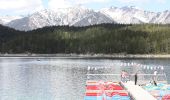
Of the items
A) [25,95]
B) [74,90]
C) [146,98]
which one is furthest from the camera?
→ [74,90]

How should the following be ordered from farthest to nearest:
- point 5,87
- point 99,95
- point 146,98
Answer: point 5,87 < point 99,95 < point 146,98

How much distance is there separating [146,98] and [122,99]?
15.1ft

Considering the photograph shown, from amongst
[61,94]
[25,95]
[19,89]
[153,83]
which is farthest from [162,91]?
[19,89]

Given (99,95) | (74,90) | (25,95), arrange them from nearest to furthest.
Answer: (99,95)
(25,95)
(74,90)

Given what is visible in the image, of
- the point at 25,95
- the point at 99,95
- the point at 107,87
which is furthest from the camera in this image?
the point at 25,95

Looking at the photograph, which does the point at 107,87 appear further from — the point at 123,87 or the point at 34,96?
the point at 34,96

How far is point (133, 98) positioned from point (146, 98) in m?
2.86

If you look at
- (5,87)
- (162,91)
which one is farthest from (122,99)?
(5,87)

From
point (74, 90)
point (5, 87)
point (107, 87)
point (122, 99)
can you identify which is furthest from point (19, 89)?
point (122, 99)

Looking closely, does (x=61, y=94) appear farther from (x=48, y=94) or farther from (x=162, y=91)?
(x=162, y=91)

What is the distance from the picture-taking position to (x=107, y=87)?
7519 centimetres

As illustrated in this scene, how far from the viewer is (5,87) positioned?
95.9m

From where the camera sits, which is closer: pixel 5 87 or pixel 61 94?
pixel 61 94

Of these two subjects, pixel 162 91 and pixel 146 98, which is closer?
pixel 146 98
